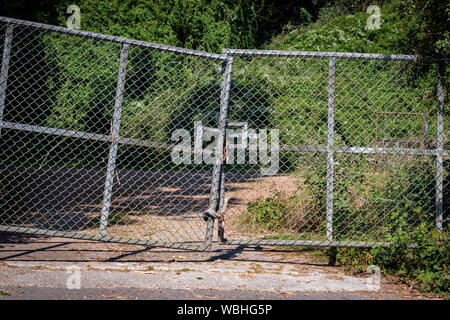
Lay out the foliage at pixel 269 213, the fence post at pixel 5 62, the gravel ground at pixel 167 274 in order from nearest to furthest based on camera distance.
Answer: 1. the gravel ground at pixel 167 274
2. the fence post at pixel 5 62
3. the foliage at pixel 269 213

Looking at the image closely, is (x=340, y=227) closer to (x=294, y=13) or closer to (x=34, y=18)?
(x=34, y=18)

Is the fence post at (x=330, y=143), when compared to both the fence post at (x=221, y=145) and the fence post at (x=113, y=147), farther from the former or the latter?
the fence post at (x=113, y=147)

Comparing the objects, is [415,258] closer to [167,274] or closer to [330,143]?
[330,143]

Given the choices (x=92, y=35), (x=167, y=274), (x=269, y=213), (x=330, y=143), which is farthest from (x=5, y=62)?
(x=269, y=213)

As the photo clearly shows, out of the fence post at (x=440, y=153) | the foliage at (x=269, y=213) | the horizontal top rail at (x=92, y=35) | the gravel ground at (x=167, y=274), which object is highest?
the horizontal top rail at (x=92, y=35)

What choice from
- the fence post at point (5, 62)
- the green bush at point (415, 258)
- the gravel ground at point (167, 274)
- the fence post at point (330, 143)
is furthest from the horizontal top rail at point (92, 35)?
the green bush at point (415, 258)

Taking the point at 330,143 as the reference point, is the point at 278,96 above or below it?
above

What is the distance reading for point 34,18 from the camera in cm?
1046

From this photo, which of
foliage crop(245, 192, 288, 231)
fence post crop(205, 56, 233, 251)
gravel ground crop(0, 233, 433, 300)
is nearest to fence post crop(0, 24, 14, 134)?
gravel ground crop(0, 233, 433, 300)

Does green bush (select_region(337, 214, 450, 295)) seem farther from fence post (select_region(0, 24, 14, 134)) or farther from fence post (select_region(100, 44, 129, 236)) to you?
fence post (select_region(0, 24, 14, 134))

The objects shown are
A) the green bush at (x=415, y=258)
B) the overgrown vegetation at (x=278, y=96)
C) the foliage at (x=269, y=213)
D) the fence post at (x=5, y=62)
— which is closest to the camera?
the green bush at (x=415, y=258)

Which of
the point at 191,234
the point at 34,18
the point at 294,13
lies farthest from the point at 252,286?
the point at 294,13

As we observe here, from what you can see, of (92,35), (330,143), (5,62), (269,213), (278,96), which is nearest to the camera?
(5,62)

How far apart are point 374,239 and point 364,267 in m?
0.46
